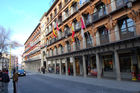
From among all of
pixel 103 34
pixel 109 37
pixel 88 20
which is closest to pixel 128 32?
pixel 109 37

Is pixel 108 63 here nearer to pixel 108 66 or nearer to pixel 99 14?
pixel 108 66

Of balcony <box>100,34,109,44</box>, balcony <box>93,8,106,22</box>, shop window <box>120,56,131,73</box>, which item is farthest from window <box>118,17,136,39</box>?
balcony <box>93,8,106,22</box>

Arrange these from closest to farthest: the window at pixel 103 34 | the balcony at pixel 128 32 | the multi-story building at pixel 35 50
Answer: the balcony at pixel 128 32 < the window at pixel 103 34 < the multi-story building at pixel 35 50

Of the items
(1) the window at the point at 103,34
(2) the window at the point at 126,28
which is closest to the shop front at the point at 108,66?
(1) the window at the point at 103,34

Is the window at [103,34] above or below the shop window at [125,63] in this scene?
above

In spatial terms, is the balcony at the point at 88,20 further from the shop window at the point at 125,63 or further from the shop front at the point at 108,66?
the shop window at the point at 125,63

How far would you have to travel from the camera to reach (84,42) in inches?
841

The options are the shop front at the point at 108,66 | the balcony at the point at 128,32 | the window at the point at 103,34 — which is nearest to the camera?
the balcony at the point at 128,32

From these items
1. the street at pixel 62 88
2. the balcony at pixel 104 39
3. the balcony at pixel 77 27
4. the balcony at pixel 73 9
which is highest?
the balcony at pixel 73 9

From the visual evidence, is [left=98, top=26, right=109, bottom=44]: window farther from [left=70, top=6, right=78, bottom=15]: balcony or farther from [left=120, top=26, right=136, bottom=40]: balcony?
[left=70, top=6, right=78, bottom=15]: balcony

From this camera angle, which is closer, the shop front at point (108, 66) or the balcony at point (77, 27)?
the shop front at point (108, 66)

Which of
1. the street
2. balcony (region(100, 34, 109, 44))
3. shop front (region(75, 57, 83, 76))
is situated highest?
balcony (region(100, 34, 109, 44))

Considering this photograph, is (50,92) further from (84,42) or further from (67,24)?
(67,24)

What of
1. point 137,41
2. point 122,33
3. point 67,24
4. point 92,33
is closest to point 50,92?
point 137,41
